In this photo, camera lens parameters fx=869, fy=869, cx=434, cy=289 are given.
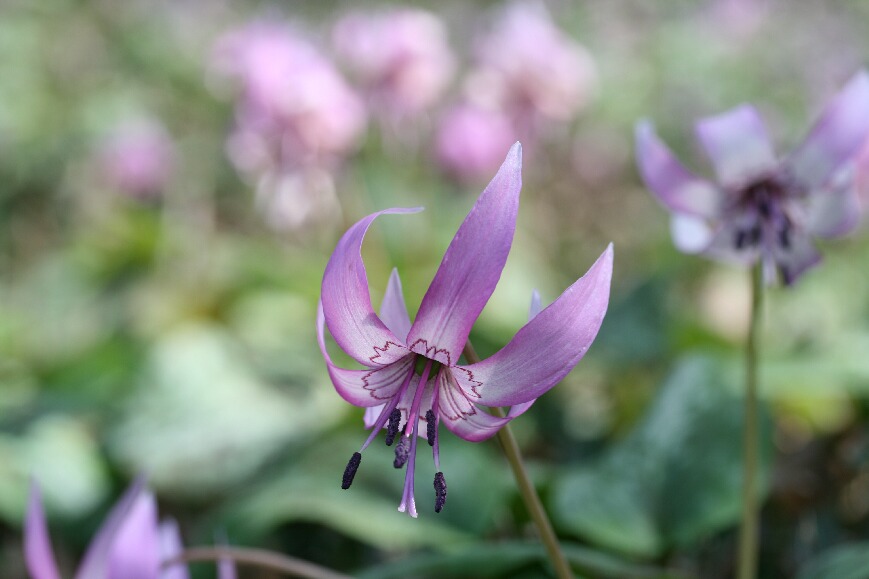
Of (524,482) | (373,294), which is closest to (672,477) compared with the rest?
(524,482)

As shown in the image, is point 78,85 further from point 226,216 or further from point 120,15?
point 226,216

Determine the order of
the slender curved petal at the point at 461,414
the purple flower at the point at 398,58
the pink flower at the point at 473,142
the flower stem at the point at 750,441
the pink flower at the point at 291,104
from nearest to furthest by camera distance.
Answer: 1. the slender curved petal at the point at 461,414
2. the flower stem at the point at 750,441
3. the pink flower at the point at 291,104
4. the purple flower at the point at 398,58
5. the pink flower at the point at 473,142

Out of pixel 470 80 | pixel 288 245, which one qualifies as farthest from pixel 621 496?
pixel 288 245

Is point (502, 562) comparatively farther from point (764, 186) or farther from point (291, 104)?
point (291, 104)

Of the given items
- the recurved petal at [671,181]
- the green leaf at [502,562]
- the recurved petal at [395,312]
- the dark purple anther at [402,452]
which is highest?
the recurved petal at [671,181]

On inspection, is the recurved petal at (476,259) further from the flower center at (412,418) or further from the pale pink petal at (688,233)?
the pale pink petal at (688,233)

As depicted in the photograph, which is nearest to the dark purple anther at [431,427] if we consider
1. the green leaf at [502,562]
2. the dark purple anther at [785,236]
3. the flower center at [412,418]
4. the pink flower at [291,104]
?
the flower center at [412,418]

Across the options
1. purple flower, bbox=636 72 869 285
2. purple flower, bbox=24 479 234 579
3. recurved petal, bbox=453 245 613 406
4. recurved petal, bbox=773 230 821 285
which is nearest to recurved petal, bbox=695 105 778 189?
purple flower, bbox=636 72 869 285
